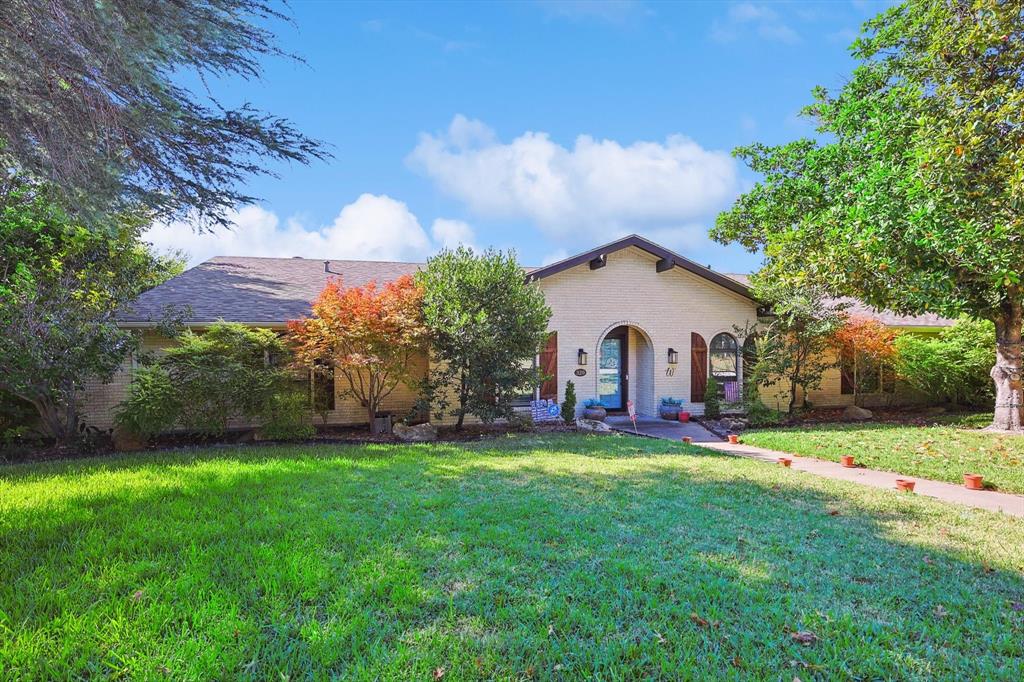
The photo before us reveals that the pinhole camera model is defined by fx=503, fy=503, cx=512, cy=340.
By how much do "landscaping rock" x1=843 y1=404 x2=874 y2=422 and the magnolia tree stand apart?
485 inches

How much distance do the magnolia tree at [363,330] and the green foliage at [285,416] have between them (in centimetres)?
76

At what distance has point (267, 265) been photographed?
16.0 metres

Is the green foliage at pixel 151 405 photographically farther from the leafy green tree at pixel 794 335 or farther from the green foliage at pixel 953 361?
the green foliage at pixel 953 361

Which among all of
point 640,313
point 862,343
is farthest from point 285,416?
point 862,343

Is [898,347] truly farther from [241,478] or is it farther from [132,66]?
[132,66]

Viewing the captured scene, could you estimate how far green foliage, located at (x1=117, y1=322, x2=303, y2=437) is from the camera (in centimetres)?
972

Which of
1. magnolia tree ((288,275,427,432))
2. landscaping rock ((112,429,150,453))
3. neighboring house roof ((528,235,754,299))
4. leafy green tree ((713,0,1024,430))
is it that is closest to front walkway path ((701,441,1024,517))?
leafy green tree ((713,0,1024,430))

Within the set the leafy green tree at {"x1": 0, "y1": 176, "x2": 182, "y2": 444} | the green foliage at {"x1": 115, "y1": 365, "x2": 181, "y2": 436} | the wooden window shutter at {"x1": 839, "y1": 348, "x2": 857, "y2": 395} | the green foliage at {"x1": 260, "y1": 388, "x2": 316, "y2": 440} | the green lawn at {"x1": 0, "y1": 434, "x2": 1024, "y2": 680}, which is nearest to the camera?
the green lawn at {"x1": 0, "y1": 434, "x2": 1024, "y2": 680}

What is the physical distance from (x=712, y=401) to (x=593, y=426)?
3.92 meters

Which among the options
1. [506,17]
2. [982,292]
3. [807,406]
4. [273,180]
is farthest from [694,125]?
[273,180]

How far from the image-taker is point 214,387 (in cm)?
996

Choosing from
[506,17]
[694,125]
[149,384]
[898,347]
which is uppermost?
[506,17]

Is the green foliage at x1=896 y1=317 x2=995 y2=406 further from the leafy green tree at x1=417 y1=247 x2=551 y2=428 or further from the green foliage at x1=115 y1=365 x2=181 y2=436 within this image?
the green foliage at x1=115 y1=365 x2=181 y2=436

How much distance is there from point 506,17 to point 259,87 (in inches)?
227
